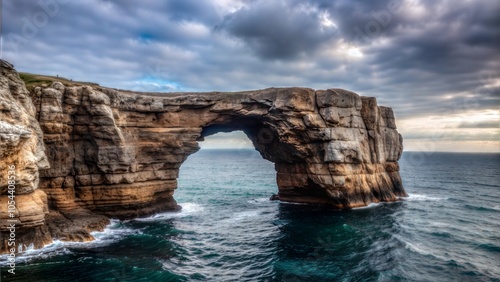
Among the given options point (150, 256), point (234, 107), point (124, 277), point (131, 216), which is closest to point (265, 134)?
point (234, 107)

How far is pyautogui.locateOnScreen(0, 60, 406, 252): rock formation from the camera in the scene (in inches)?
1286

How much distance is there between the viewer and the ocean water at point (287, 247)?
24.3m

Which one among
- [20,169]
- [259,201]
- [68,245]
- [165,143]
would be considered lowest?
[68,245]

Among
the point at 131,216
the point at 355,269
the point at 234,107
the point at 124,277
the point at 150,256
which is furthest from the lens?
the point at 234,107

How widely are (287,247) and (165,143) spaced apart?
20091mm

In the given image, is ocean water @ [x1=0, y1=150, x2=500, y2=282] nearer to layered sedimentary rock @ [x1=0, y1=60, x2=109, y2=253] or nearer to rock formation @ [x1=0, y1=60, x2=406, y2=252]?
layered sedimentary rock @ [x1=0, y1=60, x2=109, y2=253]

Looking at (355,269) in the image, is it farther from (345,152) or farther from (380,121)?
(380,121)

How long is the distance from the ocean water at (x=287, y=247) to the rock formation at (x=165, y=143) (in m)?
3.17

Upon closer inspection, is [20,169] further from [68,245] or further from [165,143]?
[165,143]

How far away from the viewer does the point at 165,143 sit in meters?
41.5

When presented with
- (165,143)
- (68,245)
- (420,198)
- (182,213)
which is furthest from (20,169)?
(420,198)

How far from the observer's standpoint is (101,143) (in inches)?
1432

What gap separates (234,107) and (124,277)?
25396mm

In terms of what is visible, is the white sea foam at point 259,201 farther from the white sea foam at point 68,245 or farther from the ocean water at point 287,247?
the white sea foam at point 68,245
